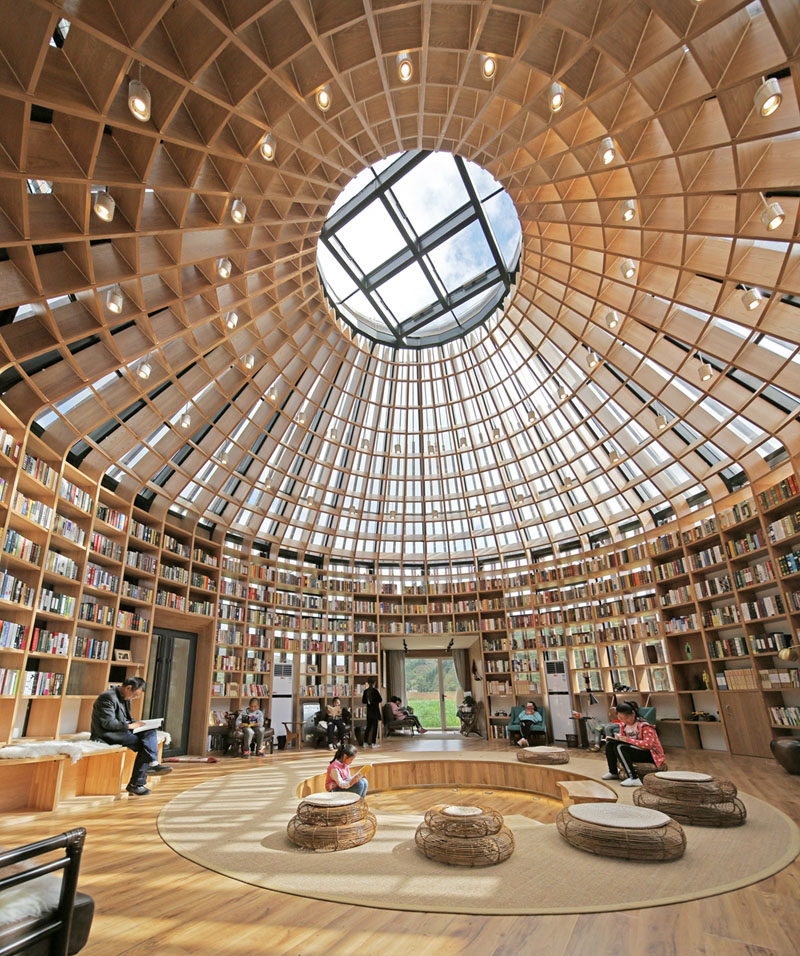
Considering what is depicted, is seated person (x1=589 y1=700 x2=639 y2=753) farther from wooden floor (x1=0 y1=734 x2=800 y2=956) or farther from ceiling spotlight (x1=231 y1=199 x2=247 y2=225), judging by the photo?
ceiling spotlight (x1=231 y1=199 x2=247 y2=225)

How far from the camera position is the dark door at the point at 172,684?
1052 cm

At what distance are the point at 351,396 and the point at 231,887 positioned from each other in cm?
1029

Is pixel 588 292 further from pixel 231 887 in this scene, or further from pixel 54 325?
pixel 231 887

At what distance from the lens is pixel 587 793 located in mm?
6320

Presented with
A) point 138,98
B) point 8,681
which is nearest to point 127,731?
point 8,681

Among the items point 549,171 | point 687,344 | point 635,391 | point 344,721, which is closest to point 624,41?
point 549,171

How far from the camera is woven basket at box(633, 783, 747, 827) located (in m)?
4.86

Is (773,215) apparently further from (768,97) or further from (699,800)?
(699,800)

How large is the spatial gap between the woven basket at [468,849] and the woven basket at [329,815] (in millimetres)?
755

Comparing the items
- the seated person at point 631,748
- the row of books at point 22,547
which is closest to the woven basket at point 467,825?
the seated person at point 631,748

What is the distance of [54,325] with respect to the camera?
21.4ft

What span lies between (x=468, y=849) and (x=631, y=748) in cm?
415

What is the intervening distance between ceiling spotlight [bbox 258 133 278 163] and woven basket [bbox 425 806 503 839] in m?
7.14

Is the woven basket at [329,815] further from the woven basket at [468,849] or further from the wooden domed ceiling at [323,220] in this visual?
the wooden domed ceiling at [323,220]
